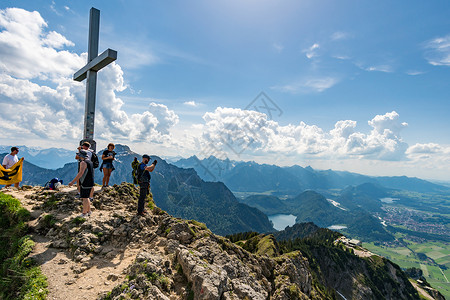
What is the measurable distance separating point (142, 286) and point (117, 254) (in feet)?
10.8

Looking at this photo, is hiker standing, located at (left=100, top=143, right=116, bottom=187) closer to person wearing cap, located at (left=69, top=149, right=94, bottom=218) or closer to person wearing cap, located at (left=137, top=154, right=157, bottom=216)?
person wearing cap, located at (left=69, top=149, right=94, bottom=218)

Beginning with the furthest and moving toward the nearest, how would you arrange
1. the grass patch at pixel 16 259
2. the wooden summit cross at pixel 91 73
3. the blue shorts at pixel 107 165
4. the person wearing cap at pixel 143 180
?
the wooden summit cross at pixel 91 73 → the blue shorts at pixel 107 165 → the person wearing cap at pixel 143 180 → the grass patch at pixel 16 259

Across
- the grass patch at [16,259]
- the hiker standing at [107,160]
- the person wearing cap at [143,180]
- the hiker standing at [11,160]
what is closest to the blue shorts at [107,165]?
the hiker standing at [107,160]

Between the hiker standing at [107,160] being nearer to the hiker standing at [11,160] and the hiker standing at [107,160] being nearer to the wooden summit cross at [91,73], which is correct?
the wooden summit cross at [91,73]

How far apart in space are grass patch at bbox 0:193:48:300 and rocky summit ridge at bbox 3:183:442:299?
34 centimetres

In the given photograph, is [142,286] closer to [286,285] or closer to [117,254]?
[117,254]

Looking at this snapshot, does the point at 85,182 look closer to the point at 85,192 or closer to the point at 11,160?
the point at 85,192

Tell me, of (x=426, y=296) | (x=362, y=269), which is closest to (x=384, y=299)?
(x=362, y=269)

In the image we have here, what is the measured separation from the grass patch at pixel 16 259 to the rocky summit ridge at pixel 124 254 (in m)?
0.34

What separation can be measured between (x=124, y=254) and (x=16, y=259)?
12.8 feet

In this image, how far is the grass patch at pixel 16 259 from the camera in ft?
23.0

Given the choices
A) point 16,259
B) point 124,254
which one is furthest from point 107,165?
point 16,259

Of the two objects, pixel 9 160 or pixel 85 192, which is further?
pixel 9 160

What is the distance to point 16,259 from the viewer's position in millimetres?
7957
